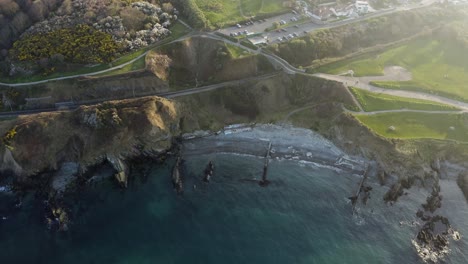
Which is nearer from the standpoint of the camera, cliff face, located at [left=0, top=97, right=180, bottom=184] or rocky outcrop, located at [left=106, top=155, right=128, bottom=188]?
rocky outcrop, located at [left=106, top=155, right=128, bottom=188]

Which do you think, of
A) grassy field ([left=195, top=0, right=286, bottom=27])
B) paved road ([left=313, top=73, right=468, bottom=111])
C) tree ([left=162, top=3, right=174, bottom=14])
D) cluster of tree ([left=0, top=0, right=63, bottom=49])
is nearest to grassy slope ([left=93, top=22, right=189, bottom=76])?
tree ([left=162, top=3, right=174, bottom=14])

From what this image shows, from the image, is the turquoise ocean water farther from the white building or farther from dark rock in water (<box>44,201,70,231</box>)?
the white building

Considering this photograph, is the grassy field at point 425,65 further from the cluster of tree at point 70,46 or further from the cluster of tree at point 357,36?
the cluster of tree at point 70,46

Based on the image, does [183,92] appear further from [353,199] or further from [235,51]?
[353,199]

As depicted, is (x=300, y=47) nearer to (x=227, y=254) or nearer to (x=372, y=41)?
(x=372, y=41)

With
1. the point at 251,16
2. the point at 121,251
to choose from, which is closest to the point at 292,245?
the point at 121,251

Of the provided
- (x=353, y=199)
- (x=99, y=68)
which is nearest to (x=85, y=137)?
(x=99, y=68)

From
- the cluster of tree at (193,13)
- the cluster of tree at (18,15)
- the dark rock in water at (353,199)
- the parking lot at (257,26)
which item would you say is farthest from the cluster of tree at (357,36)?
the cluster of tree at (18,15)
